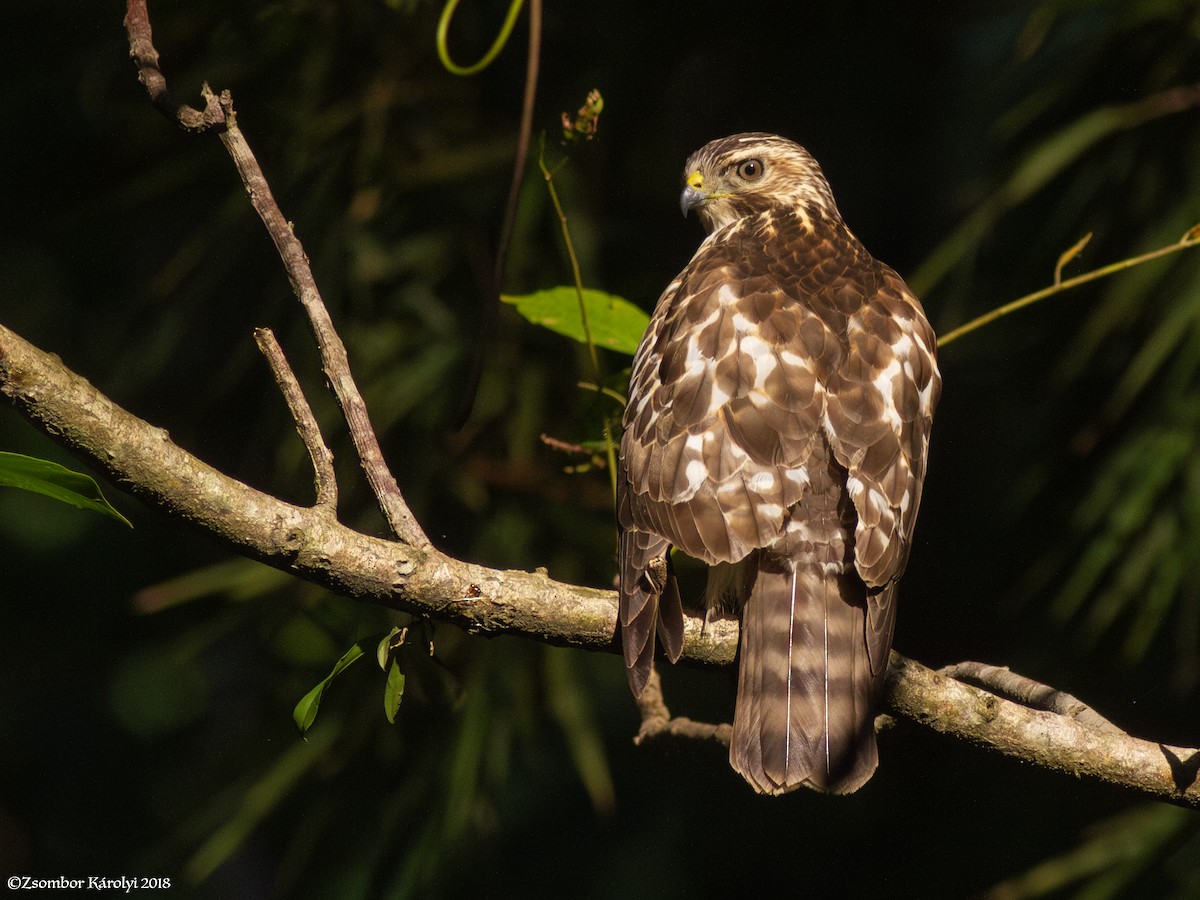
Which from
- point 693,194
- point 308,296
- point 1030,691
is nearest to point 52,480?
point 308,296

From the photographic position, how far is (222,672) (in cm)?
407

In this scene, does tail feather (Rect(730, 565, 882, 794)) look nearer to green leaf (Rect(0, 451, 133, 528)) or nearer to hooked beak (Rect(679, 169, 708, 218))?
green leaf (Rect(0, 451, 133, 528))

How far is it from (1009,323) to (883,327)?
1171mm

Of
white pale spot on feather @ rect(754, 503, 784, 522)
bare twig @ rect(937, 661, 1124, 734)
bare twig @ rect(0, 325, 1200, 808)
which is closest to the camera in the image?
bare twig @ rect(0, 325, 1200, 808)

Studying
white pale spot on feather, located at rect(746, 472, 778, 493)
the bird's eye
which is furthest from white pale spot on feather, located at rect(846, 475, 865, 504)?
the bird's eye

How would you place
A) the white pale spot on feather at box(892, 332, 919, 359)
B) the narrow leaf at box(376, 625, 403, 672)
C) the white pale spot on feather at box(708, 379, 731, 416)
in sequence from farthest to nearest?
the white pale spot on feather at box(892, 332, 919, 359)
the white pale spot on feather at box(708, 379, 731, 416)
the narrow leaf at box(376, 625, 403, 672)

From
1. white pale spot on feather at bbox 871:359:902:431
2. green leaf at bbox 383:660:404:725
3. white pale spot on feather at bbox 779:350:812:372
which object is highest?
white pale spot on feather at bbox 779:350:812:372

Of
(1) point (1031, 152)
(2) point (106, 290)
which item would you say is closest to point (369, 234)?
(2) point (106, 290)

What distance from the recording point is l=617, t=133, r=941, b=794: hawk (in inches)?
70.6

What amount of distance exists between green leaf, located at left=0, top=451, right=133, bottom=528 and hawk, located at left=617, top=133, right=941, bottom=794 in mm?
694

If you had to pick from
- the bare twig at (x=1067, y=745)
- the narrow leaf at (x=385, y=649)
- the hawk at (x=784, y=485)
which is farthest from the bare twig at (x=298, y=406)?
the bare twig at (x=1067, y=745)

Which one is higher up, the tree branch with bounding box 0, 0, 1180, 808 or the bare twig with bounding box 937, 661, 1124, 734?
the tree branch with bounding box 0, 0, 1180, 808

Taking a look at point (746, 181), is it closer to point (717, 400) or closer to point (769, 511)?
point (717, 400)

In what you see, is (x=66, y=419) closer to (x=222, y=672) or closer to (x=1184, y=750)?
(x=1184, y=750)
